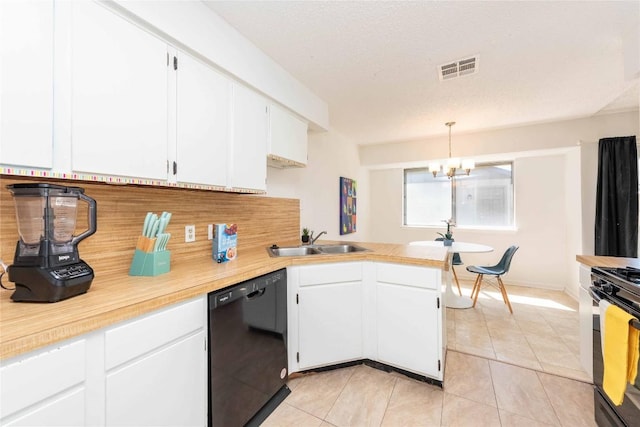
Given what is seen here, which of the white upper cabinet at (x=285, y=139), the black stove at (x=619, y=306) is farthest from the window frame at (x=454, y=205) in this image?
the white upper cabinet at (x=285, y=139)

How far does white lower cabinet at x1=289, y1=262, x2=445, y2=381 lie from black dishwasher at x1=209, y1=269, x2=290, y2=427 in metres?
0.17

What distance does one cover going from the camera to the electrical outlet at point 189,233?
181 centimetres

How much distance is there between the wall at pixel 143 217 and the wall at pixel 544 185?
9.85 feet

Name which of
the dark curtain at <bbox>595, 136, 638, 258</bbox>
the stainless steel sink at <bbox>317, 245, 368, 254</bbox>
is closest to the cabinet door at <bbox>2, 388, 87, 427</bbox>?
the stainless steel sink at <bbox>317, 245, 368, 254</bbox>

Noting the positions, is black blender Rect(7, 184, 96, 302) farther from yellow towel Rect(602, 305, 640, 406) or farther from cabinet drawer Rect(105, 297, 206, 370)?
yellow towel Rect(602, 305, 640, 406)

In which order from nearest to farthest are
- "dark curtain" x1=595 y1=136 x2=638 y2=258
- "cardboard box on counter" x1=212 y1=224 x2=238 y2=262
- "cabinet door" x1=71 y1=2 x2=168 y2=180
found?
"cabinet door" x1=71 y1=2 x2=168 y2=180 → "cardboard box on counter" x1=212 y1=224 x2=238 y2=262 → "dark curtain" x1=595 y1=136 x2=638 y2=258

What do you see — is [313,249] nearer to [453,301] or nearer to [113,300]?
[113,300]

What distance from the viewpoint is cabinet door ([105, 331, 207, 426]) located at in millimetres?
949

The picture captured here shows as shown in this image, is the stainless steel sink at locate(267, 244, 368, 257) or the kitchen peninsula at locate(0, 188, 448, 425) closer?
the kitchen peninsula at locate(0, 188, 448, 425)

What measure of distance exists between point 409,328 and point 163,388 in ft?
5.03

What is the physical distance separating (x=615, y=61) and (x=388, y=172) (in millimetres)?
3349

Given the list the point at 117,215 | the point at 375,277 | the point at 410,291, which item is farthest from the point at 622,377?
the point at 117,215

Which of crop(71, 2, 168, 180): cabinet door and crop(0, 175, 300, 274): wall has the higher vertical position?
crop(71, 2, 168, 180): cabinet door

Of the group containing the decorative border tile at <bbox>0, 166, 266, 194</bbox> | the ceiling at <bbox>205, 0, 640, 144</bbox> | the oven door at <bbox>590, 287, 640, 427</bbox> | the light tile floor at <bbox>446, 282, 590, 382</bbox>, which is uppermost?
the ceiling at <bbox>205, 0, 640, 144</bbox>
